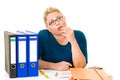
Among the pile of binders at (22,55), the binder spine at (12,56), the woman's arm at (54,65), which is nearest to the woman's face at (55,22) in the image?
the woman's arm at (54,65)

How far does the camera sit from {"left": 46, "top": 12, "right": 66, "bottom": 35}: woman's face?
2.59 metres

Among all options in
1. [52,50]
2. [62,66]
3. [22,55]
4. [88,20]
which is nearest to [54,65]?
[62,66]

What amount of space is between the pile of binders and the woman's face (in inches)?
18.1

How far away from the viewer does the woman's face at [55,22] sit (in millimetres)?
2594

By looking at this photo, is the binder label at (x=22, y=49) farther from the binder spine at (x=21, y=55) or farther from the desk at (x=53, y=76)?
the desk at (x=53, y=76)

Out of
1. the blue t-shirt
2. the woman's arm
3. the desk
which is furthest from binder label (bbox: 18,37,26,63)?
the blue t-shirt

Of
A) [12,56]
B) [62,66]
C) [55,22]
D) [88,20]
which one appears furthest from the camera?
[88,20]

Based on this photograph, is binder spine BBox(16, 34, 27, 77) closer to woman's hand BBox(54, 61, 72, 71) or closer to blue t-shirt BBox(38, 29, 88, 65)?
woman's hand BBox(54, 61, 72, 71)

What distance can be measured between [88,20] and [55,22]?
757 mm

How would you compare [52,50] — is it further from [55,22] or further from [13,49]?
[13,49]

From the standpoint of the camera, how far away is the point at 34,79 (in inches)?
83.2

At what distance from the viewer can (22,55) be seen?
2160mm

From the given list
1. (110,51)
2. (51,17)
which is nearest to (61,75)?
(51,17)

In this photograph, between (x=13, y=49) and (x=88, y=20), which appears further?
(x=88, y=20)
